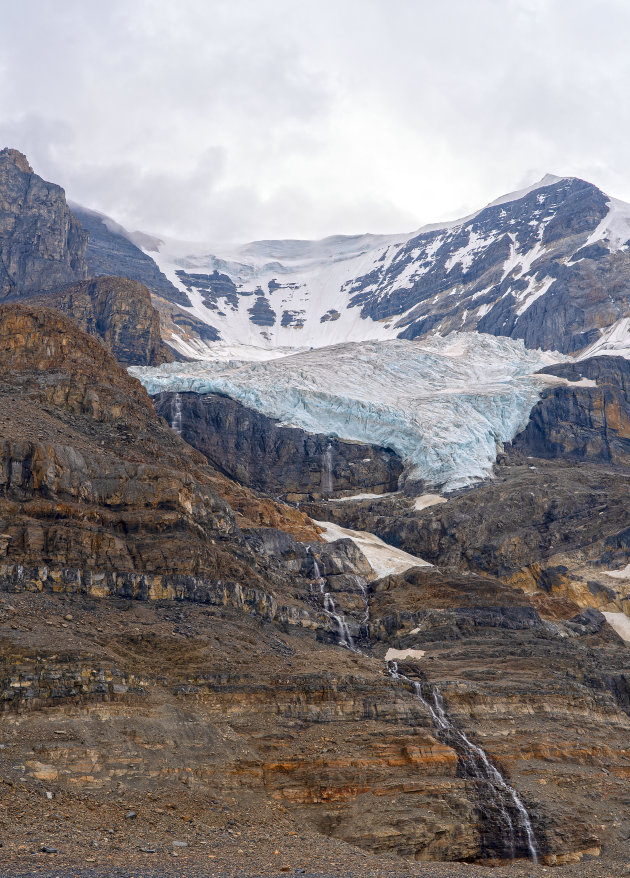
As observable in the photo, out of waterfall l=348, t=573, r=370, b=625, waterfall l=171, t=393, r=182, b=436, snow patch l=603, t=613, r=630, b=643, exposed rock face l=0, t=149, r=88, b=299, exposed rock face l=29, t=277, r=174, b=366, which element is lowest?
snow patch l=603, t=613, r=630, b=643

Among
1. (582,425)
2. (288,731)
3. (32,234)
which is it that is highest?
(32,234)

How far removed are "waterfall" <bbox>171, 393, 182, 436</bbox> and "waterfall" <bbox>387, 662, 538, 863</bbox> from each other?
71.5 m

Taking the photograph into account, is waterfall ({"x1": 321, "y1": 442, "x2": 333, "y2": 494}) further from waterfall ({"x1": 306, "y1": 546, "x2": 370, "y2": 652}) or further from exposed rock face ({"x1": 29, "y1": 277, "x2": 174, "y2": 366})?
exposed rock face ({"x1": 29, "y1": 277, "x2": 174, "y2": 366})

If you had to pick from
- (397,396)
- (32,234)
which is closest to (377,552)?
(397,396)

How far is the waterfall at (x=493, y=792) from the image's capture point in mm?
38537

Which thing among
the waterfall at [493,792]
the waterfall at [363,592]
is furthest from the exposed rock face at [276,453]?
the waterfall at [493,792]

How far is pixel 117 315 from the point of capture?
139000mm

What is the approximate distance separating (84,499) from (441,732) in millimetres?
27319

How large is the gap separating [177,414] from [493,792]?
267 ft

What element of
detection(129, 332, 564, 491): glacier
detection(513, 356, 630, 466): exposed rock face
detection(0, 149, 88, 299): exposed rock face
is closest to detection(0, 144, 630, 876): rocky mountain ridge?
detection(129, 332, 564, 491): glacier

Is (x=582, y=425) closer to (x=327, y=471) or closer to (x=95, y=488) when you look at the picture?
(x=327, y=471)

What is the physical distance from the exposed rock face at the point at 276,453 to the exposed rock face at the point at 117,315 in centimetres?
2428

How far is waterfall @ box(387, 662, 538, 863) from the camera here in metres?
38.5

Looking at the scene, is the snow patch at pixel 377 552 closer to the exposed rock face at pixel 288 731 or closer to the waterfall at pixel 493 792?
the exposed rock face at pixel 288 731
